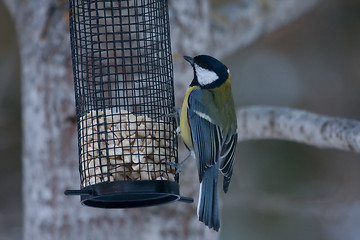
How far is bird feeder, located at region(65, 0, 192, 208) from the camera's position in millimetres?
4070

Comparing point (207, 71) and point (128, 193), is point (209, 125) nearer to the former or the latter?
point (207, 71)

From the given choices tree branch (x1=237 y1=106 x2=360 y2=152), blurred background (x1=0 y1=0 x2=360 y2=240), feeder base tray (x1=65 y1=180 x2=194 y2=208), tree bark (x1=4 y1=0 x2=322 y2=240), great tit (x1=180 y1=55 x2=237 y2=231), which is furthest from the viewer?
blurred background (x1=0 y1=0 x2=360 y2=240)

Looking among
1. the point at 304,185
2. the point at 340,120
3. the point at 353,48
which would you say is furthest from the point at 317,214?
the point at 340,120

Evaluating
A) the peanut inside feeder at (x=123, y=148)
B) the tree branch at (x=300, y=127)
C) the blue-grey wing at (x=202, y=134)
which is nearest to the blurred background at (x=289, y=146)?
the tree branch at (x=300, y=127)

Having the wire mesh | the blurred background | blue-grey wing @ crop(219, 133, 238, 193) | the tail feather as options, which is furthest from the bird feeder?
the blurred background

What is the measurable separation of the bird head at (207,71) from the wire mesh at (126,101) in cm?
18

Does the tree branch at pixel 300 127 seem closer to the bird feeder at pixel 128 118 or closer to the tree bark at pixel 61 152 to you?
the tree bark at pixel 61 152

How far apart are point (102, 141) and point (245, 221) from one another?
4391 mm

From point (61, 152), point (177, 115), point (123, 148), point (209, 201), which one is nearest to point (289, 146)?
point (61, 152)

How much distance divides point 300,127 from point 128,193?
61.4 inches

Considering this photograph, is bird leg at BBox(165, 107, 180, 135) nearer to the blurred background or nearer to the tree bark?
the tree bark

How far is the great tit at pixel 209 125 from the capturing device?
4.27 m

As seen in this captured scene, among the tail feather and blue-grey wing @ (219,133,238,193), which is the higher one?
blue-grey wing @ (219,133,238,193)

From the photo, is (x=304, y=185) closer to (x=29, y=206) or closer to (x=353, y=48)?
(x=353, y=48)
